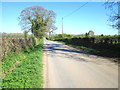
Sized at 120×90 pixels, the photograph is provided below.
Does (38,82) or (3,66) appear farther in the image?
(3,66)

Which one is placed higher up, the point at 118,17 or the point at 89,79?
the point at 118,17

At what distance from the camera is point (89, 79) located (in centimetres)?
412

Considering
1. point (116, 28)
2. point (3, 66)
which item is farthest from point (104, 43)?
point (3, 66)

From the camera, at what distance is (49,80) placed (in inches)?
161

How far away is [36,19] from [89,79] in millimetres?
26157

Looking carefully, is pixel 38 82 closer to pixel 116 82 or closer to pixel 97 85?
pixel 97 85

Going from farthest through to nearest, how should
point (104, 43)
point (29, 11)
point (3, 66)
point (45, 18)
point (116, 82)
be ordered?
point (45, 18) < point (29, 11) < point (104, 43) < point (3, 66) < point (116, 82)

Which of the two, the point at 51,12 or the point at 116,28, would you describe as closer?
the point at 116,28

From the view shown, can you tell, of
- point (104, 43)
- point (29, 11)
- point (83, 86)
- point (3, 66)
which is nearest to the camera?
point (83, 86)

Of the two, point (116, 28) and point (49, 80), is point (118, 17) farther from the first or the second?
point (49, 80)

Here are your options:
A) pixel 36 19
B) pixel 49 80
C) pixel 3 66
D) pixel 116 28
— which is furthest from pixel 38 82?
pixel 36 19

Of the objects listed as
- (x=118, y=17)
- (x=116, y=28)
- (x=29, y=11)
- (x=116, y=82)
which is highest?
(x=29, y=11)

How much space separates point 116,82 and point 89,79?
→ 3.45 feet

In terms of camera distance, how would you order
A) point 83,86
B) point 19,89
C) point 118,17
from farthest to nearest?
point 118,17, point 83,86, point 19,89
